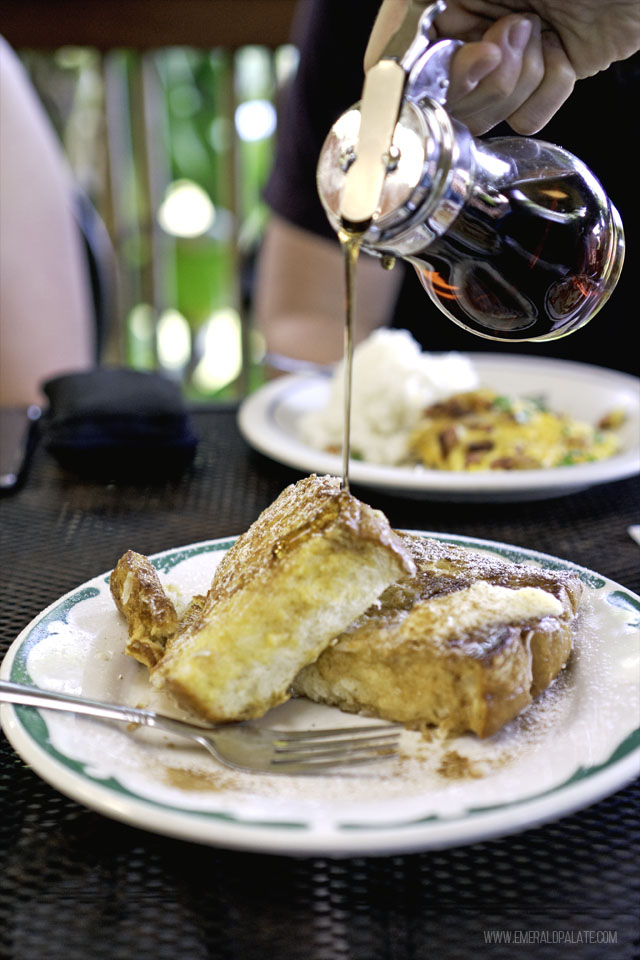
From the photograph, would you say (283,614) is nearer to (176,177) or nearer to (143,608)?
(143,608)

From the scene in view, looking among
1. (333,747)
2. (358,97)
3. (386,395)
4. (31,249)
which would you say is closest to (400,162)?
(333,747)

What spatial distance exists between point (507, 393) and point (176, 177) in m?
2.89

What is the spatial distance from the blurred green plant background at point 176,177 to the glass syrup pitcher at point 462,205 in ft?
8.79

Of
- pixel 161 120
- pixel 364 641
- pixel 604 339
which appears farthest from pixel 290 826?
pixel 161 120

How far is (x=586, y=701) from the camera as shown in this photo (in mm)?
838

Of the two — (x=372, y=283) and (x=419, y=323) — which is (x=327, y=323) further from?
(x=419, y=323)

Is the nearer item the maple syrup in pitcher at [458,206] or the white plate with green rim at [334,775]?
the white plate with green rim at [334,775]

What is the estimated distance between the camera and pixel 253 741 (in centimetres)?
81

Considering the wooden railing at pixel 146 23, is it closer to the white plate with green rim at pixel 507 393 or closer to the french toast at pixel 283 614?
the white plate with green rim at pixel 507 393

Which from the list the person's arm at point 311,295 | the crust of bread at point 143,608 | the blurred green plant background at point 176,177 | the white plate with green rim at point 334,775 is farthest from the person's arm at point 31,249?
the white plate with green rim at point 334,775

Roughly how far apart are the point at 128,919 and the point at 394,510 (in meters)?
0.99

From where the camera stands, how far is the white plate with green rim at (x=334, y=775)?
0.65 meters

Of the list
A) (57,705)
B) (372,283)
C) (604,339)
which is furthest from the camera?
(372,283)

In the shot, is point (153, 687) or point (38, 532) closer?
point (153, 687)
